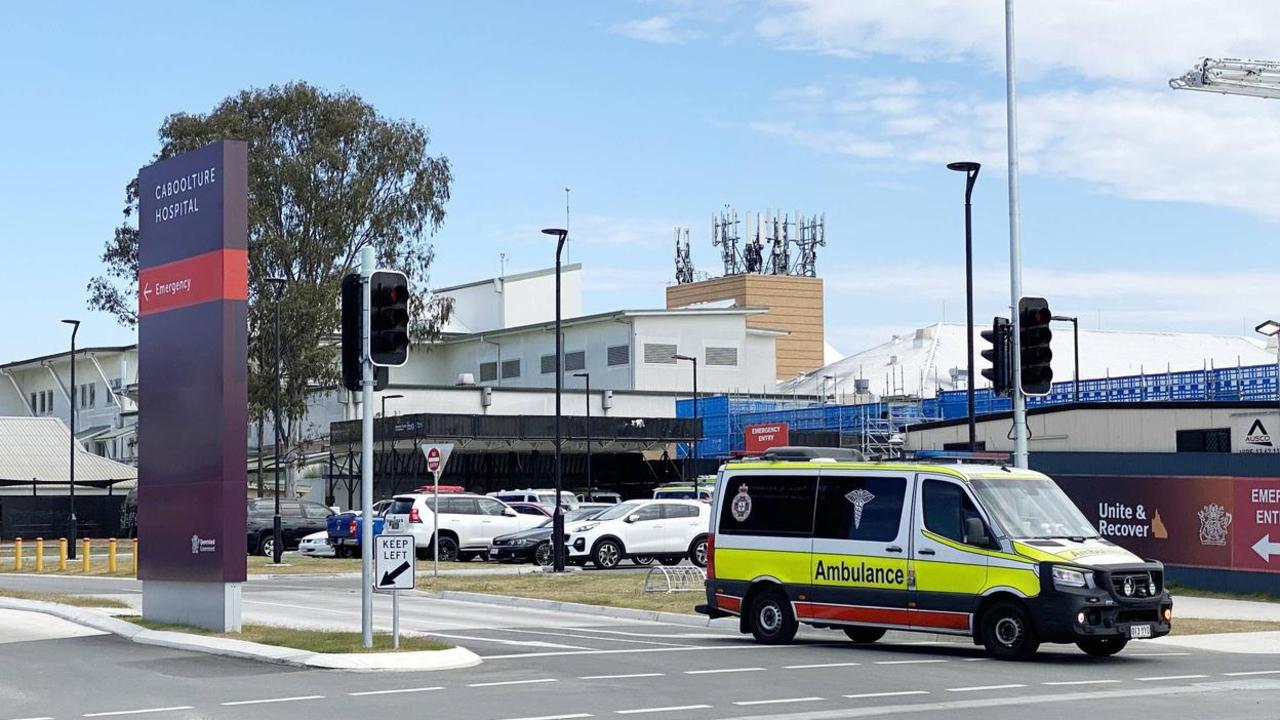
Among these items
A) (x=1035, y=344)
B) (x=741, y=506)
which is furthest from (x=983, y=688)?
(x=1035, y=344)

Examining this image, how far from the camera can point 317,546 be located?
4731 centimetres

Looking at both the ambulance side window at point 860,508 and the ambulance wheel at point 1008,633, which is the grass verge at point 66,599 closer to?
the ambulance side window at point 860,508

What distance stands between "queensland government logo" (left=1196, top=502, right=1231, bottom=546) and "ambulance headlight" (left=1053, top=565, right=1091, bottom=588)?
11163mm

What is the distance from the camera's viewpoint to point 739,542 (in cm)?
2052

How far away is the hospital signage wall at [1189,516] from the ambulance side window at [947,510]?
1027cm

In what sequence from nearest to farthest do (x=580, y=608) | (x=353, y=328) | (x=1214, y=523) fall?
(x=353, y=328), (x=580, y=608), (x=1214, y=523)

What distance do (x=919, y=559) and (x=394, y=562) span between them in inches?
232

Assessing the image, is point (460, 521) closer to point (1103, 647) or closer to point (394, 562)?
point (394, 562)

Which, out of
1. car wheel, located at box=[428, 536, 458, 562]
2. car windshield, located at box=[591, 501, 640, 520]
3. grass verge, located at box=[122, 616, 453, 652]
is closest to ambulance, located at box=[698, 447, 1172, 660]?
grass verge, located at box=[122, 616, 453, 652]

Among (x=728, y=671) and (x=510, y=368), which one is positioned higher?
(x=510, y=368)

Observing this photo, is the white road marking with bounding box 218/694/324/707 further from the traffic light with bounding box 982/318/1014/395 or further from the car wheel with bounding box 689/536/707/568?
the car wheel with bounding box 689/536/707/568

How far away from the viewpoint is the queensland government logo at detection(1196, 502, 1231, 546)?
1095 inches

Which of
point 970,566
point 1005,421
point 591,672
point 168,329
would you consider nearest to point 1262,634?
point 970,566

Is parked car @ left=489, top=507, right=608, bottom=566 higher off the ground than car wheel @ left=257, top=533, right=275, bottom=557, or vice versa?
parked car @ left=489, top=507, right=608, bottom=566
